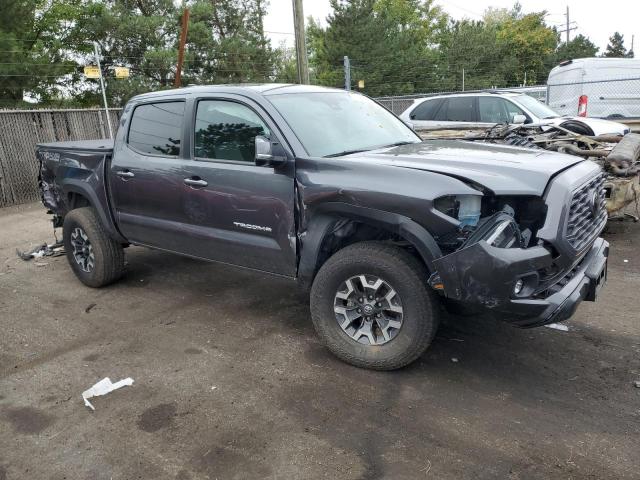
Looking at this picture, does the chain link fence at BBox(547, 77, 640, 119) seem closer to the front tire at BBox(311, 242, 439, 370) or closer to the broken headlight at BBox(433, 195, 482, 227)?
the broken headlight at BBox(433, 195, 482, 227)

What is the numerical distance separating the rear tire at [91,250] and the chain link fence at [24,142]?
6604 mm

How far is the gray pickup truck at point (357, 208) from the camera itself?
2988 millimetres

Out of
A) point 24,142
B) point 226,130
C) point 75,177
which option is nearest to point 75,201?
point 75,177

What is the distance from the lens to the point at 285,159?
3.60 meters

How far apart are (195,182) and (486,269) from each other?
239cm

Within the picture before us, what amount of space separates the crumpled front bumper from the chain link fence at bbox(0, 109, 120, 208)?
10.7 meters

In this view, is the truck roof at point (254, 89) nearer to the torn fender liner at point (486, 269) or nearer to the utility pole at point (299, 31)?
the torn fender liner at point (486, 269)

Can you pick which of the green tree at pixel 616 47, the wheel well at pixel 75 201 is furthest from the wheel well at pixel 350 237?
the green tree at pixel 616 47

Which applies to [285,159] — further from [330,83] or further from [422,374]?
[330,83]

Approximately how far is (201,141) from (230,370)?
6.06 ft

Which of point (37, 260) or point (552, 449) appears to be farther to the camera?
point (37, 260)

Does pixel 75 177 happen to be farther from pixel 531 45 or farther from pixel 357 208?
pixel 531 45

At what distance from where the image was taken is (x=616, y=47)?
67000 mm

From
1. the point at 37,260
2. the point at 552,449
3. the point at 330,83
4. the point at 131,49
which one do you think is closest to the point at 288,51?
the point at 330,83
